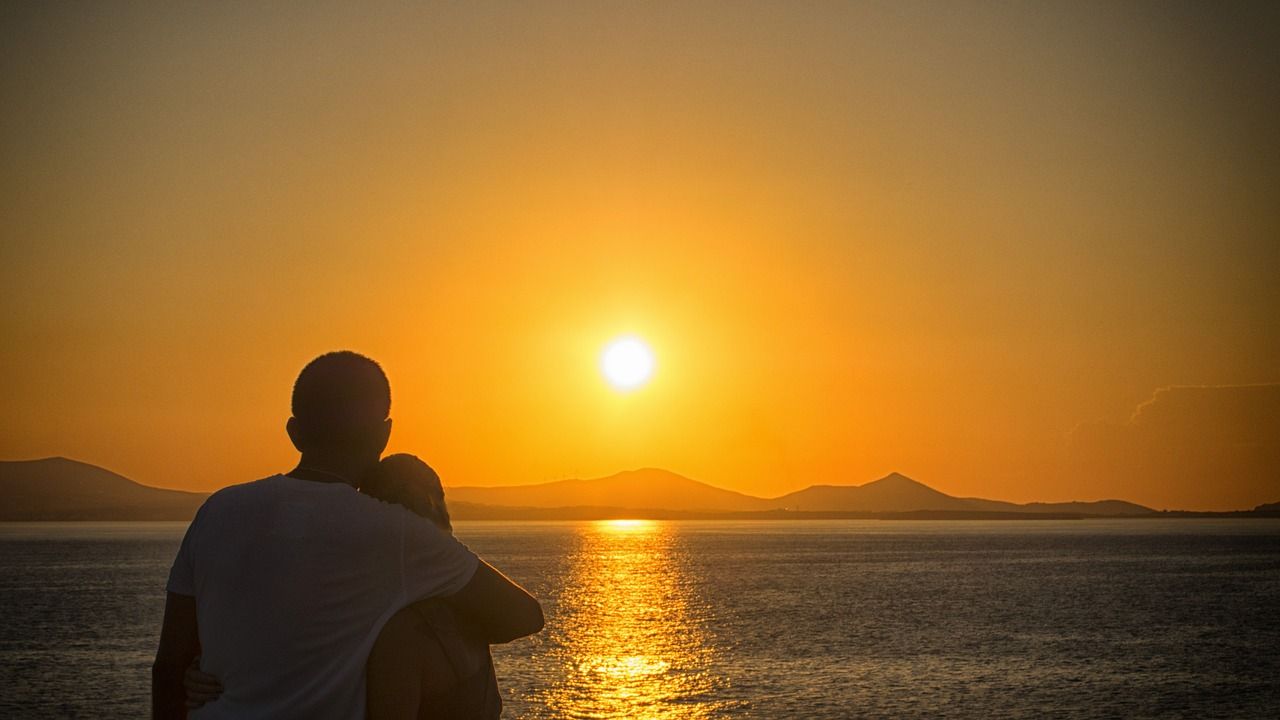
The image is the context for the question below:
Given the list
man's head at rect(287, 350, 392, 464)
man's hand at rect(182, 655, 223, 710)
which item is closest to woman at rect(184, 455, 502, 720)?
man's hand at rect(182, 655, 223, 710)

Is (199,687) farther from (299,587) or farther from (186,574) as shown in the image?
(299,587)

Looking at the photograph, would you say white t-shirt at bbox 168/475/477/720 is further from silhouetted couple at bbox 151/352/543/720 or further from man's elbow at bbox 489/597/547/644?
man's elbow at bbox 489/597/547/644

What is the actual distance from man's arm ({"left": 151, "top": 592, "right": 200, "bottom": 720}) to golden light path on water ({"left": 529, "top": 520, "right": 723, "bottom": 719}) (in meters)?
39.7

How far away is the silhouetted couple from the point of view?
3.33 meters

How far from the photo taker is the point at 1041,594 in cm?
11019

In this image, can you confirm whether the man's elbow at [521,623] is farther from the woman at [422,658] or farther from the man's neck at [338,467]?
the man's neck at [338,467]

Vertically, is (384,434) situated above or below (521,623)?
above

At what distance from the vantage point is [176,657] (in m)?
3.53

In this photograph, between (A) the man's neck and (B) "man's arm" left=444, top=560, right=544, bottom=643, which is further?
(A) the man's neck

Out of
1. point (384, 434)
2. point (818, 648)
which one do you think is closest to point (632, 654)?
point (818, 648)

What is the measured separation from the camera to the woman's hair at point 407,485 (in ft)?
11.8

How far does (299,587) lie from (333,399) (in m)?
0.61

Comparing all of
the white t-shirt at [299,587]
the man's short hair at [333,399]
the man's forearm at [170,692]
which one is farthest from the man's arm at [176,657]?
the man's short hair at [333,399]

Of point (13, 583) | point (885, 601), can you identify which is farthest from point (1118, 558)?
point (13, 583)
